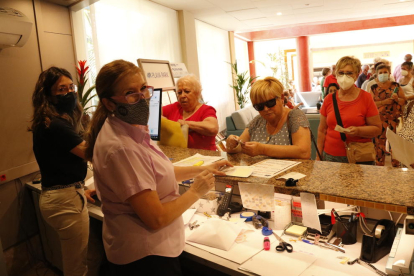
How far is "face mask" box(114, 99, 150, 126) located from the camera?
3.85 ft

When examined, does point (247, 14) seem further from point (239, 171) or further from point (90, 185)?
point (239, 171)

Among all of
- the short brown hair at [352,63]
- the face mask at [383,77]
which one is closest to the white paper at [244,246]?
the short brown hair at [352,63]

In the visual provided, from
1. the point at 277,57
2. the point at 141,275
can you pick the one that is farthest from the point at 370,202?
the point at 277,57

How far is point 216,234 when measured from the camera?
58.6 inches

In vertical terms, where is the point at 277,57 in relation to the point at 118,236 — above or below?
above

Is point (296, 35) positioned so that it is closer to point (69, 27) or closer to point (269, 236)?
point (69, 27)

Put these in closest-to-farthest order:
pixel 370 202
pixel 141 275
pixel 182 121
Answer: pixel 370 202 → pixel 141 275 → pixel 182 121

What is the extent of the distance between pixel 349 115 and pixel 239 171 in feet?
4.62

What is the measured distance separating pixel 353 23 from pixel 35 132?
11.6 meters

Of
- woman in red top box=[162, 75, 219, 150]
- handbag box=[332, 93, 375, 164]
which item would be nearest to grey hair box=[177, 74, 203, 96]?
woman in red top box=[162, 75, 219, 150]

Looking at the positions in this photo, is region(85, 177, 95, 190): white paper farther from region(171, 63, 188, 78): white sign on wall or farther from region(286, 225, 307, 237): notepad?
region(171, 63, 188, 78): white sign on wall

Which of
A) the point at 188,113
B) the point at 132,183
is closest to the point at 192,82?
the point at 188,113

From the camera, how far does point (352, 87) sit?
265 cm

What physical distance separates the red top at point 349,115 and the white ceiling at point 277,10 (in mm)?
4365
